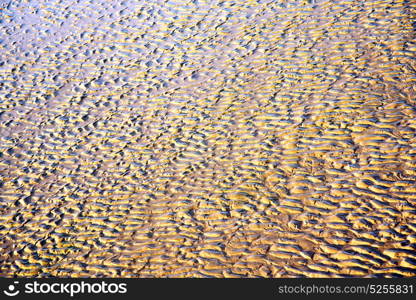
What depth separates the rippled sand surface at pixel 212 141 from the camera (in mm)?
1586

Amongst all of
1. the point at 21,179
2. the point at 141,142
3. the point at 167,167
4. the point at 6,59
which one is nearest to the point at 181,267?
the point at 167,167

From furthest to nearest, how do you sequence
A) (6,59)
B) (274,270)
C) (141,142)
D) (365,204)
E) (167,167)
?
(6,59) < (141,142) < (167,167) < (365,204) < (274,270)

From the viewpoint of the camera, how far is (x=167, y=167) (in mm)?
1979

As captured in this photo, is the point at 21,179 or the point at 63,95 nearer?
the point at 21,179

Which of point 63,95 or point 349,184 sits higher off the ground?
point 63,95

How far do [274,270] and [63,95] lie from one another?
1.48 metres

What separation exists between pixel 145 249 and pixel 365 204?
719mm

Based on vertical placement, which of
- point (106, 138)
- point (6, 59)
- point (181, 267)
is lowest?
point (181, 267)

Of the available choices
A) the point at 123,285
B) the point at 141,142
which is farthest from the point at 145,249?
the point at 141,142

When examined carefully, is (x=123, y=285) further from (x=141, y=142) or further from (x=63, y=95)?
(x=63, y=95)

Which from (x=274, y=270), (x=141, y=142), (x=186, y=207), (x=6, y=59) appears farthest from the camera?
(x=6, y=59)

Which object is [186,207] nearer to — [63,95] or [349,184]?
[349,184]

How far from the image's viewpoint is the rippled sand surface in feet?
5.20

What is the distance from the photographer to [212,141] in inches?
80.7
